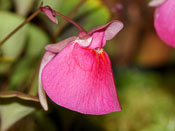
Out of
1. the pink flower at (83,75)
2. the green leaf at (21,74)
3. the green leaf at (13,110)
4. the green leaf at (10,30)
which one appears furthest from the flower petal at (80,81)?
the green leaf at (21,74)

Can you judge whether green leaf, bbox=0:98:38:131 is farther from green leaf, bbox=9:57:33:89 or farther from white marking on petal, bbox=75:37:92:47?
green leaf, bbox=9:57:33:89

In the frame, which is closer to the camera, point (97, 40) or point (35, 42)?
point (97, 40)

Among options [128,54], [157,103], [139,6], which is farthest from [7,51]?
[128,54]

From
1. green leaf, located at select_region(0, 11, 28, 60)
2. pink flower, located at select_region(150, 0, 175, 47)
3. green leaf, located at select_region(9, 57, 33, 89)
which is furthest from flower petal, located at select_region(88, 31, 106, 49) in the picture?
green leaf, located at select_region(9, 57, 33, 89)

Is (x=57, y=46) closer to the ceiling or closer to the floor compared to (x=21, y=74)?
closer to the ceiling

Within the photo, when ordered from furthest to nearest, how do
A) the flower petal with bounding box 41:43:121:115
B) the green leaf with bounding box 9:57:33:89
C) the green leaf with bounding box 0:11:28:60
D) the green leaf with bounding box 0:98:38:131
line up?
the green leaf with bounding box 9:57:33:89, the green leaf with bounding box 0:11:28:60, the green leaf with bounding box 0:98:38:131, the flower petal with bounding box 41:43:121:115

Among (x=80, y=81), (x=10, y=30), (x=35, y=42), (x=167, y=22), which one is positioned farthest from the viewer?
(x=35, y=42)

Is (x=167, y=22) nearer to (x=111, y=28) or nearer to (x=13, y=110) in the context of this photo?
(x=111, y=28)

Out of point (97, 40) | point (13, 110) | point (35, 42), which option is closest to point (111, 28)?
point (97, 40)

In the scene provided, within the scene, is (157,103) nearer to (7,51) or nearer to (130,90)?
(130,90)
